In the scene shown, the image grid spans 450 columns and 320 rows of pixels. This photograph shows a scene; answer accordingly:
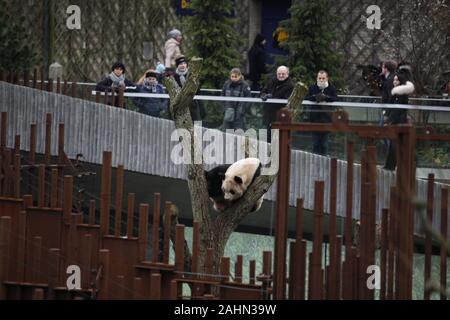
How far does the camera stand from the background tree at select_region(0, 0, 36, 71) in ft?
74.5

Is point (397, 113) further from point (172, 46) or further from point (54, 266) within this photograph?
point (172, 46)

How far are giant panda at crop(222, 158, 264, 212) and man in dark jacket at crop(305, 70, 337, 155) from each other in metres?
1.57

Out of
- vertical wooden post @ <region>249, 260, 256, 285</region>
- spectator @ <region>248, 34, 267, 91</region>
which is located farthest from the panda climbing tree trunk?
spectator @ <region>248, 34, 267, 91</region>

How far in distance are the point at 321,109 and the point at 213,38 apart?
743 centimetres

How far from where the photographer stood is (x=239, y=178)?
15930mm

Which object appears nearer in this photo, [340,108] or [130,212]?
[130,212]

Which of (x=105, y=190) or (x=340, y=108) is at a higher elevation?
(x=340, y=108)

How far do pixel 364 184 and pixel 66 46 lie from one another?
60.7 ft

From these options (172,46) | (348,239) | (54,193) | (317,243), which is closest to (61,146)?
(54,193)

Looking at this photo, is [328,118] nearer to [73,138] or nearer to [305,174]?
[305,174]
